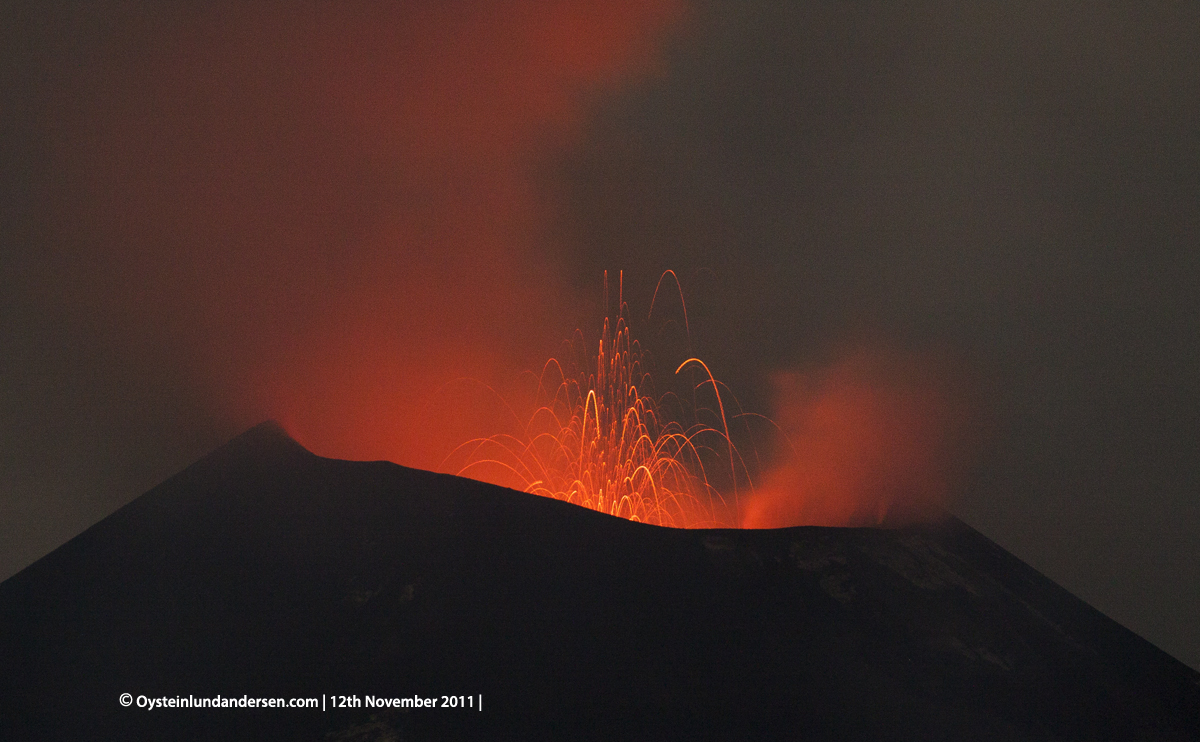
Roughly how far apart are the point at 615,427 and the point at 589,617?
10.4m

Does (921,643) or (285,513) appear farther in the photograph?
(285,513)

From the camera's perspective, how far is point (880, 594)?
11.9 meters

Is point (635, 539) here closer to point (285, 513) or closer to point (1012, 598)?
point (285, 513)

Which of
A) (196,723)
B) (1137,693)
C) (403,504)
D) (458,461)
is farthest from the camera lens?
(458,461)

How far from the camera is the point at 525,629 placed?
406 inches

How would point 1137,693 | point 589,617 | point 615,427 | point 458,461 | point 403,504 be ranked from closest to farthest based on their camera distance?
point 589,617
point 1137,693
point 403,504
point 615,427
point 458,461

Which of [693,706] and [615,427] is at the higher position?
[615,427]

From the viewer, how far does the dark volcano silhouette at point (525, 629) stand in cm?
913

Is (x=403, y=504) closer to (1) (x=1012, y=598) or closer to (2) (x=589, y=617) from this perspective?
(2) (x=589, y=617)

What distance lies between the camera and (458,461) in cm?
2222

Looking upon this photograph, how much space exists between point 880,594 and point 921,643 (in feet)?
3.32

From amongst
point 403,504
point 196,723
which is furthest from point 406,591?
point 196,723

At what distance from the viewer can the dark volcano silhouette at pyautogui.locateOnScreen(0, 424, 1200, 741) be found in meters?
9.13

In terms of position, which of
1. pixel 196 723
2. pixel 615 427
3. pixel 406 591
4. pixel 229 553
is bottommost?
pixel 196 723
